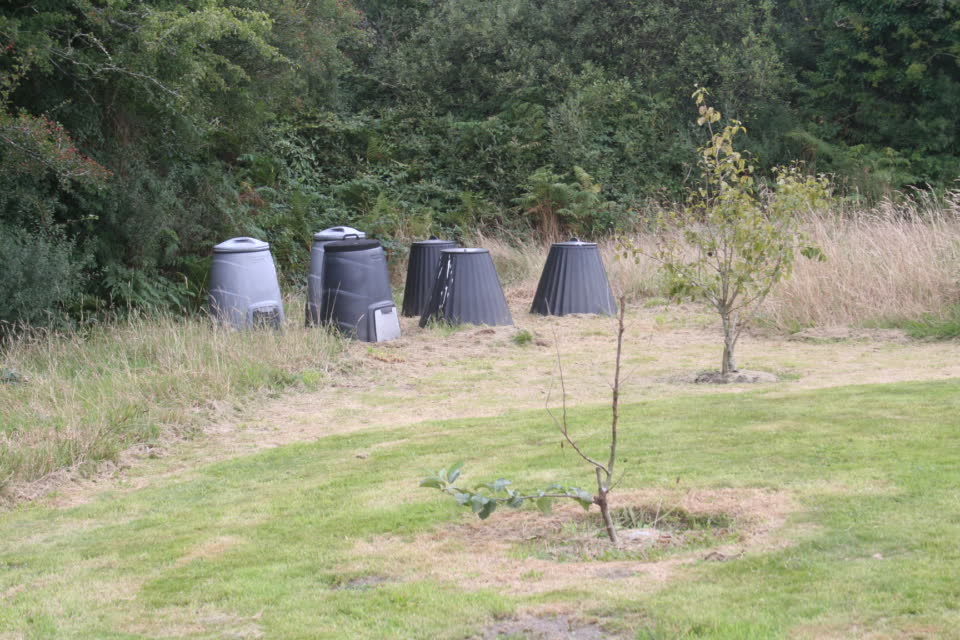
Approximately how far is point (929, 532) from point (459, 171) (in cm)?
1991

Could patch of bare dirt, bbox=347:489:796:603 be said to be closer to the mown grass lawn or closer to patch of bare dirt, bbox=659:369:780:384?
the mown grass lawn

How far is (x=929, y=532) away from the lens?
12.1ft

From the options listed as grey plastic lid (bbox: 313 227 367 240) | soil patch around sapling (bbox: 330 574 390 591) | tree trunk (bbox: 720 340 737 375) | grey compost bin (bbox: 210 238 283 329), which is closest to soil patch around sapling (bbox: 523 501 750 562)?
soil patch around sapling (bbox: 330 574 390 591)

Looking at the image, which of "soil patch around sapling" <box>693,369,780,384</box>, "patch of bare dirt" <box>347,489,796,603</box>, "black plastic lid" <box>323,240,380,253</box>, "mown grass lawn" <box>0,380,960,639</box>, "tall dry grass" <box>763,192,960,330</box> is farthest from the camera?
"black plastic lid" <box>323,240,380,253</box>

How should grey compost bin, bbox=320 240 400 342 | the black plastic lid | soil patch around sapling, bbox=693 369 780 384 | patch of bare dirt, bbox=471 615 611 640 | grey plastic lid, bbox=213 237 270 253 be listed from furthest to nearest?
grey plastic lid, bbox=213 237 270 253
the black plastic lid
grey compost bin, bbox=320 240 400 342
soil patch around sapling, bbox=693 369 780 384
patch of bare dirt, bbox=471 615 611 640

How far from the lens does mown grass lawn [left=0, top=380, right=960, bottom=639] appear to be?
321 centimetres

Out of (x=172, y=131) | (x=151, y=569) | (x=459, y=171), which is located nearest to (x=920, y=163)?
(x=459, y=171)

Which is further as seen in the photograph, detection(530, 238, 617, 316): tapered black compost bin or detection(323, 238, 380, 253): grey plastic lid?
detection(530, 238, 617, 316): tapered black compost bin

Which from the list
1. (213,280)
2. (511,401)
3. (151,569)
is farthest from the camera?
(213,280)

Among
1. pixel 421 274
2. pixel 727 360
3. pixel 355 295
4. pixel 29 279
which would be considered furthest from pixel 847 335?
pixel 29 279

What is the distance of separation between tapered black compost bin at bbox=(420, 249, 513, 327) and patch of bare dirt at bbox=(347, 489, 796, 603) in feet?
22.7

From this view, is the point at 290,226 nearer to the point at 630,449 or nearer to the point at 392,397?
the point at 392,397

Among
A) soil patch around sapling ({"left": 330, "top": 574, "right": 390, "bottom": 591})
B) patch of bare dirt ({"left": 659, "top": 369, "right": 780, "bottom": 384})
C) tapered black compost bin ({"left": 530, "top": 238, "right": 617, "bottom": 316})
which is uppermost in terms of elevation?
tapered black compost bin ({"left": 530, "top": 238, "right": 617, "bottom": 316})

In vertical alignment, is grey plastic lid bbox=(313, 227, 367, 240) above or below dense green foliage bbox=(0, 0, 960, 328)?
below
